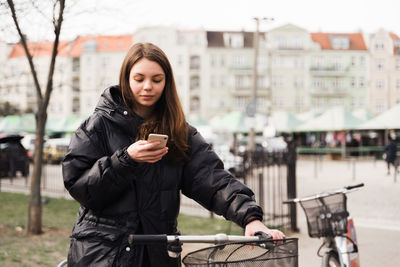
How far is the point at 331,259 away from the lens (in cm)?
418

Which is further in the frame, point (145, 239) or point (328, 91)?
point (328, 91)

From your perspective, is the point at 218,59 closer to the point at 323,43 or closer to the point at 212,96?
the point at 212,96

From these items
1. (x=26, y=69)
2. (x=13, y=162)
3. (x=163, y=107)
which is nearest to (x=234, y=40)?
(x=13, y=162)

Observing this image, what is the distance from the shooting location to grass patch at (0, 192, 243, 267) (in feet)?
19.2

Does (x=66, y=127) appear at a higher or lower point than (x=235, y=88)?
lower

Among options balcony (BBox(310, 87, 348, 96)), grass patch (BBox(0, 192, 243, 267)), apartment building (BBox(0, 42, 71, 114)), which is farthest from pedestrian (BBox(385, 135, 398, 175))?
balcony (BBox(310, 87, 348, 96))

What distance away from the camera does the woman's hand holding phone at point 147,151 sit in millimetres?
1831

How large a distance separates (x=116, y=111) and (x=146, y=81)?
179mm

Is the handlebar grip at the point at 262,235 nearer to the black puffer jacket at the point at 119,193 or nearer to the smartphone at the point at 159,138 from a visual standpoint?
the black puffer jacket at the point at 119,193

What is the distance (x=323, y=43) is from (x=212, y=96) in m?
14.5

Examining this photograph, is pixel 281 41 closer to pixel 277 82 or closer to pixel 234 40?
pixel 277 82

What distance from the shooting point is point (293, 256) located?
171cm

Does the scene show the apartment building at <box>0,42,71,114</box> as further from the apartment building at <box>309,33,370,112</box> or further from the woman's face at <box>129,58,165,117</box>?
the apartment building at <box>309,33,370,112</box>

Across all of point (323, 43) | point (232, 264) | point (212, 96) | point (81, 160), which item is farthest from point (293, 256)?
point (212, 96)
